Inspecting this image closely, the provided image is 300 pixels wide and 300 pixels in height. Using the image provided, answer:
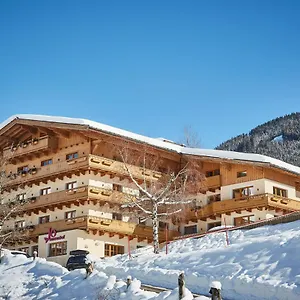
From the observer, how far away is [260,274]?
21562 mm

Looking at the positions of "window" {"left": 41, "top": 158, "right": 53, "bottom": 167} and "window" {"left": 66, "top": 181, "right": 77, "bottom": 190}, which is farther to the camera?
"window" {"left": 41, "top": 158, "right": 53, "bottom": 167}

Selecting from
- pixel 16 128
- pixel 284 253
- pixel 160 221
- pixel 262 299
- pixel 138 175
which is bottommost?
pixel 262 299

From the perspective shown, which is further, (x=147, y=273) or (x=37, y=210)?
(x=37, y=210)

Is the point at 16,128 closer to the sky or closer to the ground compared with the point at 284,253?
closer to the sky

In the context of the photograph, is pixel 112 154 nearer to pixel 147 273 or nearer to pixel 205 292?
pixel 147 273

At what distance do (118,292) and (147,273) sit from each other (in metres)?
3.88

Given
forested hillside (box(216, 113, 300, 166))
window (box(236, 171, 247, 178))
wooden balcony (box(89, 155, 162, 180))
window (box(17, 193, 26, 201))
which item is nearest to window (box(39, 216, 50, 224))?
window (box(17, 193, 26, 201))

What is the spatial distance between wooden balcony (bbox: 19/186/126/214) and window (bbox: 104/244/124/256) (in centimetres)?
309

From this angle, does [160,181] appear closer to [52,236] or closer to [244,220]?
[244,220]

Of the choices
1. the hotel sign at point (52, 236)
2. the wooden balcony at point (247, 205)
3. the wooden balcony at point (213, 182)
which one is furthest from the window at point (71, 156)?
the wooden balcony at point (213, 182)

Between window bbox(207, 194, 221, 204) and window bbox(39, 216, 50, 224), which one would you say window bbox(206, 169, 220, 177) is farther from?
window bbox(39, 216, 50, 224)

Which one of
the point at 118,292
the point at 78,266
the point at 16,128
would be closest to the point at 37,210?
the point at 16,128

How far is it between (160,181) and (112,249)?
21.4 ft

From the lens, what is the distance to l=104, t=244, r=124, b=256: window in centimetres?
3869
